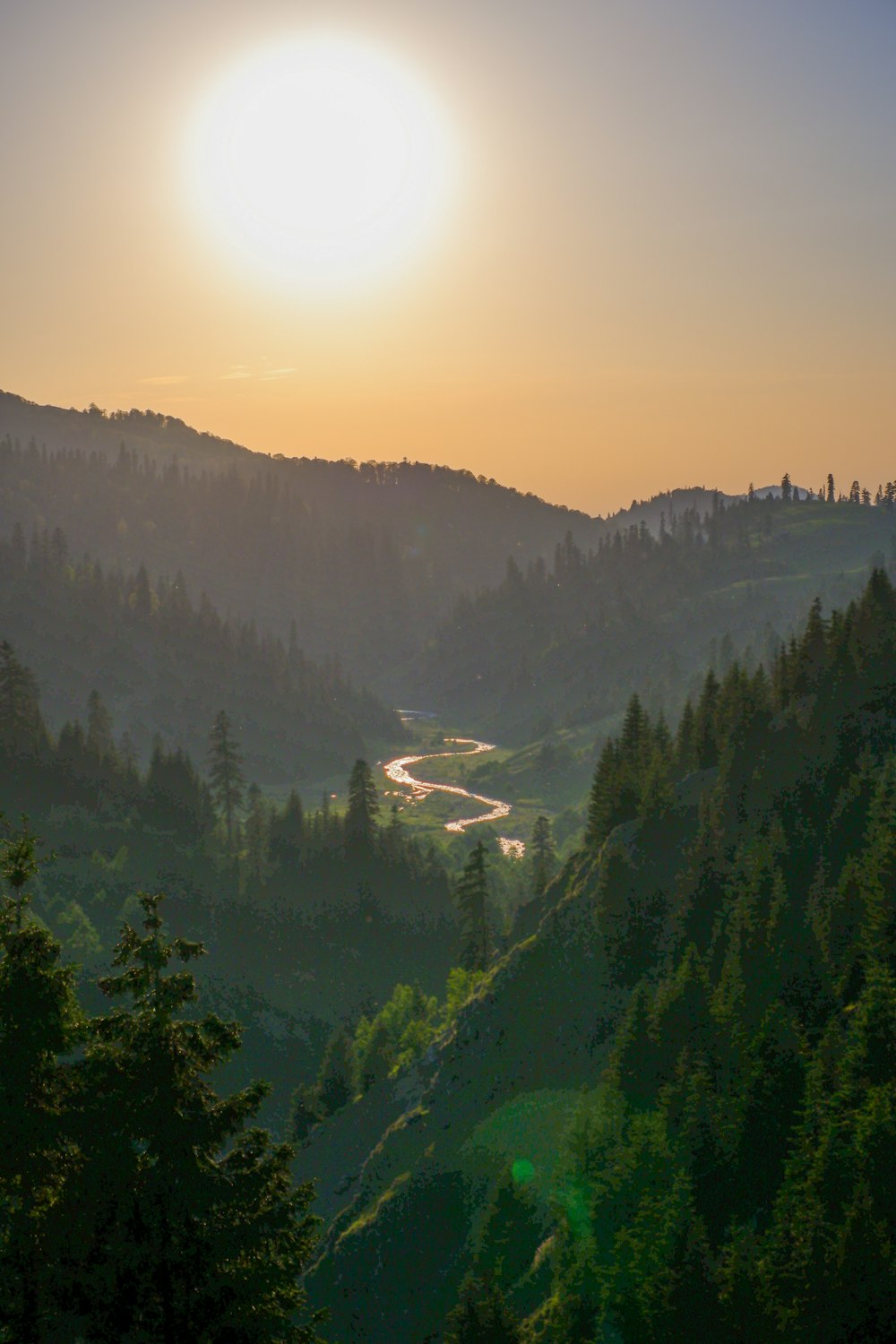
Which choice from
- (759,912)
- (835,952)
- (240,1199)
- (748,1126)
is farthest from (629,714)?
(240,1199)

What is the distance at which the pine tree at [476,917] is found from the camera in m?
82.7

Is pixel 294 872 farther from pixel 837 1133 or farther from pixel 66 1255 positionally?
pixel 66 1255

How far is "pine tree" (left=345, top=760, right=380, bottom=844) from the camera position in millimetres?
113250

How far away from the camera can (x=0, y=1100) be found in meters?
18.6

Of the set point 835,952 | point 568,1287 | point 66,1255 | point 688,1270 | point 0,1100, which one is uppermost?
point 0,1100

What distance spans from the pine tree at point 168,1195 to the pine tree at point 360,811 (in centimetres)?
9330

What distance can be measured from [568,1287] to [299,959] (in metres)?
69.9

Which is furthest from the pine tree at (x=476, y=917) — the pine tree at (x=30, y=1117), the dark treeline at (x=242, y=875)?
the pine tree at (x=30, y=1117)

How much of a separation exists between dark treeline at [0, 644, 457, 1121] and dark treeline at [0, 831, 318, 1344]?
255 ft

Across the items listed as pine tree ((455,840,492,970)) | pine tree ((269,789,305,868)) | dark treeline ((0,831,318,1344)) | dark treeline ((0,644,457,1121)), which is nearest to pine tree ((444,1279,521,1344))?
dark treeline ((0,831,318,1344))

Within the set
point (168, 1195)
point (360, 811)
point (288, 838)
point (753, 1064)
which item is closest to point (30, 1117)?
point (168, 1195)

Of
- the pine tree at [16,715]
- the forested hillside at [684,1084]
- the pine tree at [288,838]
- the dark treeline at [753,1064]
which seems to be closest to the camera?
the dark treeline at [753,1064]

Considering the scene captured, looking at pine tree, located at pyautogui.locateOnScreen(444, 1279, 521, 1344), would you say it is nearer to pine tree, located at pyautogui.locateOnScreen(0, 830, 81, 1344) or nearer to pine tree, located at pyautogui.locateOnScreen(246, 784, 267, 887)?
pine tree, located at pyautogui.locateOnScreen(0, 830, 81, 1344)

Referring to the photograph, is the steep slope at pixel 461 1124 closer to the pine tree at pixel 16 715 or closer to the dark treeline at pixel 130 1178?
the dark treeline at pixel 130 1178
